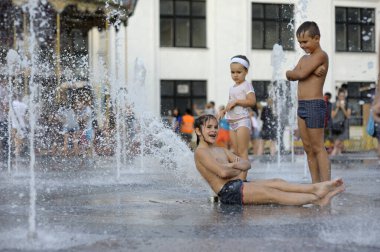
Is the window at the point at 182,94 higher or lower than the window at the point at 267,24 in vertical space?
lower

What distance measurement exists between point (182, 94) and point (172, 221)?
20191 mm

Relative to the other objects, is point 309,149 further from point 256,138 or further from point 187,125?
point 187,125

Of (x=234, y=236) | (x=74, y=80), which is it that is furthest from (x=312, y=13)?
(x=234, y=236)

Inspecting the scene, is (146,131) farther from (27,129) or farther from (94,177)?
(94,177)

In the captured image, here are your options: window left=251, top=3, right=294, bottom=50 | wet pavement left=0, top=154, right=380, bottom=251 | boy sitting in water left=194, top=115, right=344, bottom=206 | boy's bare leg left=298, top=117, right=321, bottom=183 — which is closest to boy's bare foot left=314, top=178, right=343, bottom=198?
boy sitting in water left=194, top=115, right=344, bottom=206

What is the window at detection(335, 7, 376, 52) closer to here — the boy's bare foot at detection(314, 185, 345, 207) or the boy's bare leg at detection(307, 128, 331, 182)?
the boy's bare leg at detection(307, 128, 331, 182)

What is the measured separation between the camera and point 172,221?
4465 millimetres

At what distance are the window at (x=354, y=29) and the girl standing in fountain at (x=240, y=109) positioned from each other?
20504mm

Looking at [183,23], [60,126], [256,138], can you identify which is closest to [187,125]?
[256,138]

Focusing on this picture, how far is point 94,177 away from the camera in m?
8.38

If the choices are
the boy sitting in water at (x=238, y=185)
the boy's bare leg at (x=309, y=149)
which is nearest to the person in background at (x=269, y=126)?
the boy's bare leg at (x=309, y=149)

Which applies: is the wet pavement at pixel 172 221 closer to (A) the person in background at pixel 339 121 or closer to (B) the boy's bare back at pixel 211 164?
(B) the boy's bare back at pixel 211 164

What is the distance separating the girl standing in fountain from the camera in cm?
641

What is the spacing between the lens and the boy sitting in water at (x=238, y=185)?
196 inches
